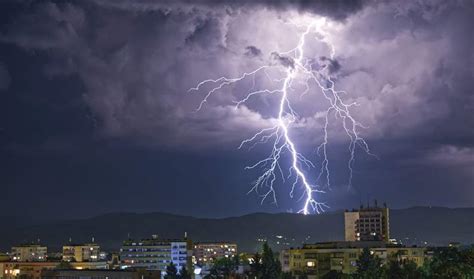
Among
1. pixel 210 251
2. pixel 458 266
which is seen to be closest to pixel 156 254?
pixel 210 251

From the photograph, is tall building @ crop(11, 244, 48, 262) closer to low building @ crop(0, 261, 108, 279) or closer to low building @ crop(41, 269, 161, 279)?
low building @ crop(0, 261, 108, 279)

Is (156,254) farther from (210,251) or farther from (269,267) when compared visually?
(269,267)

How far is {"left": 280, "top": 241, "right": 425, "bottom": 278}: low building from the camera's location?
198 feet

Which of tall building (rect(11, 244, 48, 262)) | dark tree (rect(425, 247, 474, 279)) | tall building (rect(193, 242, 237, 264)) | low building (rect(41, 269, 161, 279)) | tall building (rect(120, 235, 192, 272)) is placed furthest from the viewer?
tall building (rect(193, 242, 237, 264))

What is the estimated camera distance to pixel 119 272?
2359 inches

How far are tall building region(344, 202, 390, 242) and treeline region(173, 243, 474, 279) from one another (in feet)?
105

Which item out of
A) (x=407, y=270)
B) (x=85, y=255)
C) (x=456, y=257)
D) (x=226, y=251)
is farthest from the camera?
(x=226, y=251)

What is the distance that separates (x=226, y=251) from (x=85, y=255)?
91.1 feet

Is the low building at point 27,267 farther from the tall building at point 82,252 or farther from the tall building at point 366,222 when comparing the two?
the tall building at point 366,222

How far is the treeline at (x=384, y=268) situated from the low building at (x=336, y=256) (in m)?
5.47

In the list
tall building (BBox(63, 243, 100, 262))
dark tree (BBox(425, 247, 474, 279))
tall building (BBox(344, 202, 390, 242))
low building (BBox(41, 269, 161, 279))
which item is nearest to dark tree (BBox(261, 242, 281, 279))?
low building (BBox(41, 269, 161, 279))

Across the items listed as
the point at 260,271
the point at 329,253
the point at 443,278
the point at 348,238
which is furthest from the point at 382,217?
the point at 443,278

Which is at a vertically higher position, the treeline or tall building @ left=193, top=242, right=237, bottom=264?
the treeline

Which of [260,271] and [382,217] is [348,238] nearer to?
[382,217]
